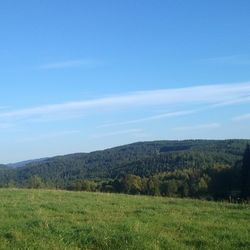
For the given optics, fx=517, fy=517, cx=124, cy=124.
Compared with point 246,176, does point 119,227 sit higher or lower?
higher

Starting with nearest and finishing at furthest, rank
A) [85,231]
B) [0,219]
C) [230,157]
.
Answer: [85,231], [0,219], [230,157]

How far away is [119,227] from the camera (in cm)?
1339

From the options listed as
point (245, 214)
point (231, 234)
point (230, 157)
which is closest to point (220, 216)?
point (245, 214)

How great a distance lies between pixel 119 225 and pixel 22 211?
529cm

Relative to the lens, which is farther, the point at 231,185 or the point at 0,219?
the point at 231,185

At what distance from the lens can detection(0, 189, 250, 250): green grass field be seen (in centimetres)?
1163

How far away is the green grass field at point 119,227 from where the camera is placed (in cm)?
1163

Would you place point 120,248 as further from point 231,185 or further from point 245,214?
point 231,185

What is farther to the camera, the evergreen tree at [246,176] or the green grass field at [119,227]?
the evergreen tree at [246,176]

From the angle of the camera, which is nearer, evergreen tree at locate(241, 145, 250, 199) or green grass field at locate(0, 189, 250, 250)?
green grass field at locate(0, 189, 250, 250)

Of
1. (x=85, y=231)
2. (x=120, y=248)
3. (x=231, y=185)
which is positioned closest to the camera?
(x=120, y=248)

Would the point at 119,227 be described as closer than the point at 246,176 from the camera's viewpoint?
Yes

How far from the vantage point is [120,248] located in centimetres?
1116

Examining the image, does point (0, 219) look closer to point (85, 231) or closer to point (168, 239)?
point (85, 231)
